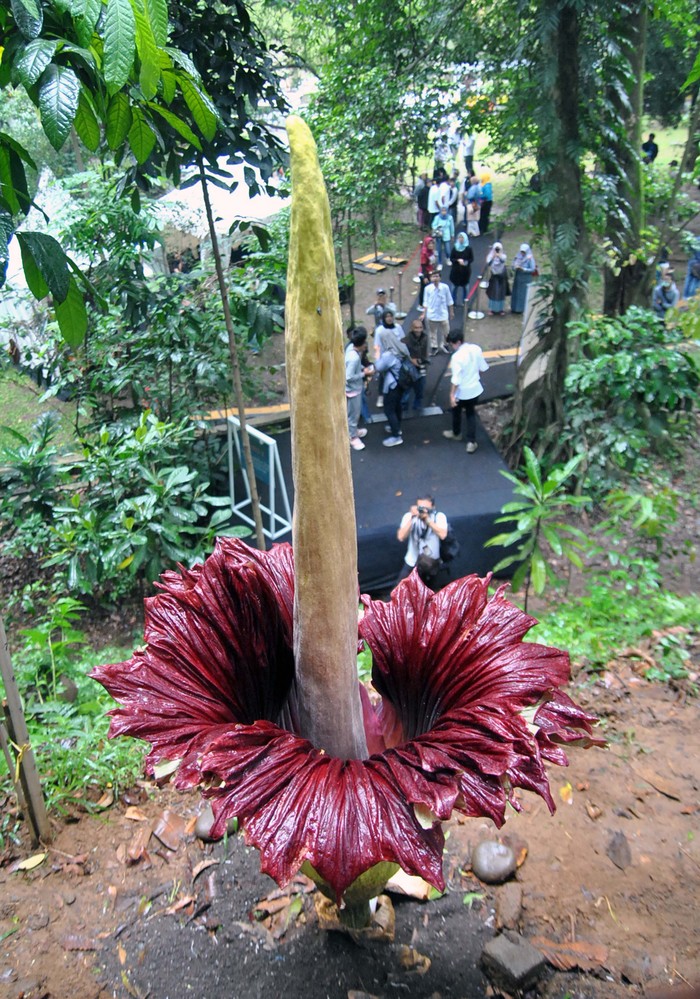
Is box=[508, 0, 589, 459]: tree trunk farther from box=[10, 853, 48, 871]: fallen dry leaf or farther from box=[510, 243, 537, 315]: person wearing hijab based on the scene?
box=[10, 853, 48, 871]: fallen dry leaf

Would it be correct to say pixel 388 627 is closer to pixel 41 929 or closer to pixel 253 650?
pixel 253 650

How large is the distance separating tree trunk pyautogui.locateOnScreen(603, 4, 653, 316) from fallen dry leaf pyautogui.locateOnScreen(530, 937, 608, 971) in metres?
5.84

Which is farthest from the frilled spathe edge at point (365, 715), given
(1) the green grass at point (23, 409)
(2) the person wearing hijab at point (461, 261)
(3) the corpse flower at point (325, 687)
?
(2) the person wearing hijab at point (461, 261)

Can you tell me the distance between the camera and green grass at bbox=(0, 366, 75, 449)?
312 inches

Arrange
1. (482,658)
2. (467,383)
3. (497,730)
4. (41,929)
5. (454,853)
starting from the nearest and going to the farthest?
(497,730) < (482,658) < (41,929) < (454,853) < (467,383)

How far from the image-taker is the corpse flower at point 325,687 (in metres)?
1.17

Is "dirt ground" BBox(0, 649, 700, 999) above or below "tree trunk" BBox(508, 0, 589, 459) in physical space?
below

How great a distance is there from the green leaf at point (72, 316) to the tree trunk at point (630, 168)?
5.66 meters

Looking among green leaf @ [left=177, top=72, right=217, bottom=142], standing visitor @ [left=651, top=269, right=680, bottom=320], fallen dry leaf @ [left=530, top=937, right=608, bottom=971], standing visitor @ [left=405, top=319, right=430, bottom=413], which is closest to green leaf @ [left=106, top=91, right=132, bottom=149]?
green leaf @ [left=177, top=72, right=217, bottom=142]

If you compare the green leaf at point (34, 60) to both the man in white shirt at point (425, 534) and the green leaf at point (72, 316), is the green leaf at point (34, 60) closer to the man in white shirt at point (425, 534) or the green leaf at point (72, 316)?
the green leaf at point (72, 316)

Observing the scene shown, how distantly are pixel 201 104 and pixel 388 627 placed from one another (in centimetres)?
125

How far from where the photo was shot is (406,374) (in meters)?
7.00

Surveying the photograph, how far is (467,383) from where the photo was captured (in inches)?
267

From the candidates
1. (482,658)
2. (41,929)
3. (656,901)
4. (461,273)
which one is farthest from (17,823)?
(461,273)
